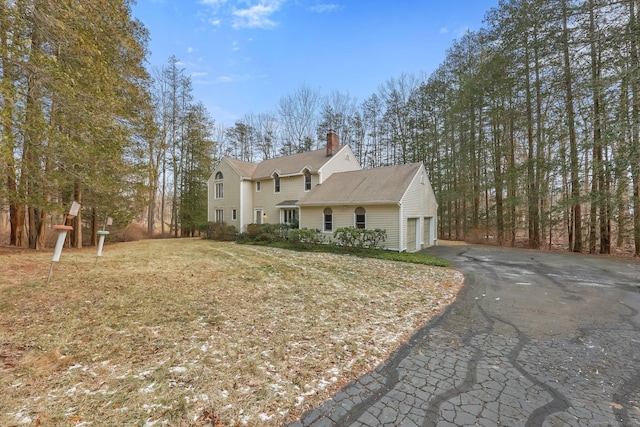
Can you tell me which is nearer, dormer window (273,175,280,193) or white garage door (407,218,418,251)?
white garage door (407,218,418,251)

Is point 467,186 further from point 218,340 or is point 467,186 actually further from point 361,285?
point 218,340

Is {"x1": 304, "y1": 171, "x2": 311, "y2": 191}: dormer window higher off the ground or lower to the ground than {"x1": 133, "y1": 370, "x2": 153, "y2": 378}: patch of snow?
higher

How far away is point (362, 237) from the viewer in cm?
1267

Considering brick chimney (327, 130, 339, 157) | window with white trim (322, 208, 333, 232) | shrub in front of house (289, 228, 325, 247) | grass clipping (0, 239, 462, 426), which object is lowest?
grass clipping (0, 239, 462, 426)

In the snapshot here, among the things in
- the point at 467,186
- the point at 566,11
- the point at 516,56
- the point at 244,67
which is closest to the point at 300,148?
the point at 244,67

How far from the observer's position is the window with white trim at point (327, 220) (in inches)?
583

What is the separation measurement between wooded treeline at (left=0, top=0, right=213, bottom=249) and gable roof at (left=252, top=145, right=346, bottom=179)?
26.3 ft

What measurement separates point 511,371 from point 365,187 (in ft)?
39.4

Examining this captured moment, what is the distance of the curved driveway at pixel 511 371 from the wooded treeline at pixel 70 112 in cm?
788

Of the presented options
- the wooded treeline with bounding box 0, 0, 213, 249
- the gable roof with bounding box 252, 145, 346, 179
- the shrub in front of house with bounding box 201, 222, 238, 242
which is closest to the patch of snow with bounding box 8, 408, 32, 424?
the wooded treeline with bounding box 0, 0, 213, 249

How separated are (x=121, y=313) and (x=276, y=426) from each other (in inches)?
140

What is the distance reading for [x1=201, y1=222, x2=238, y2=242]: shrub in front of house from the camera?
18.6m

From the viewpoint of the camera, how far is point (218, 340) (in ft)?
11.4

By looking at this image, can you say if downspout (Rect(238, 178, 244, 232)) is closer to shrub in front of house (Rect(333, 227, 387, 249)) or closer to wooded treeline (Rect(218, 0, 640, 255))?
shrub in front of house (Rect(333, 227, 387, 249))
